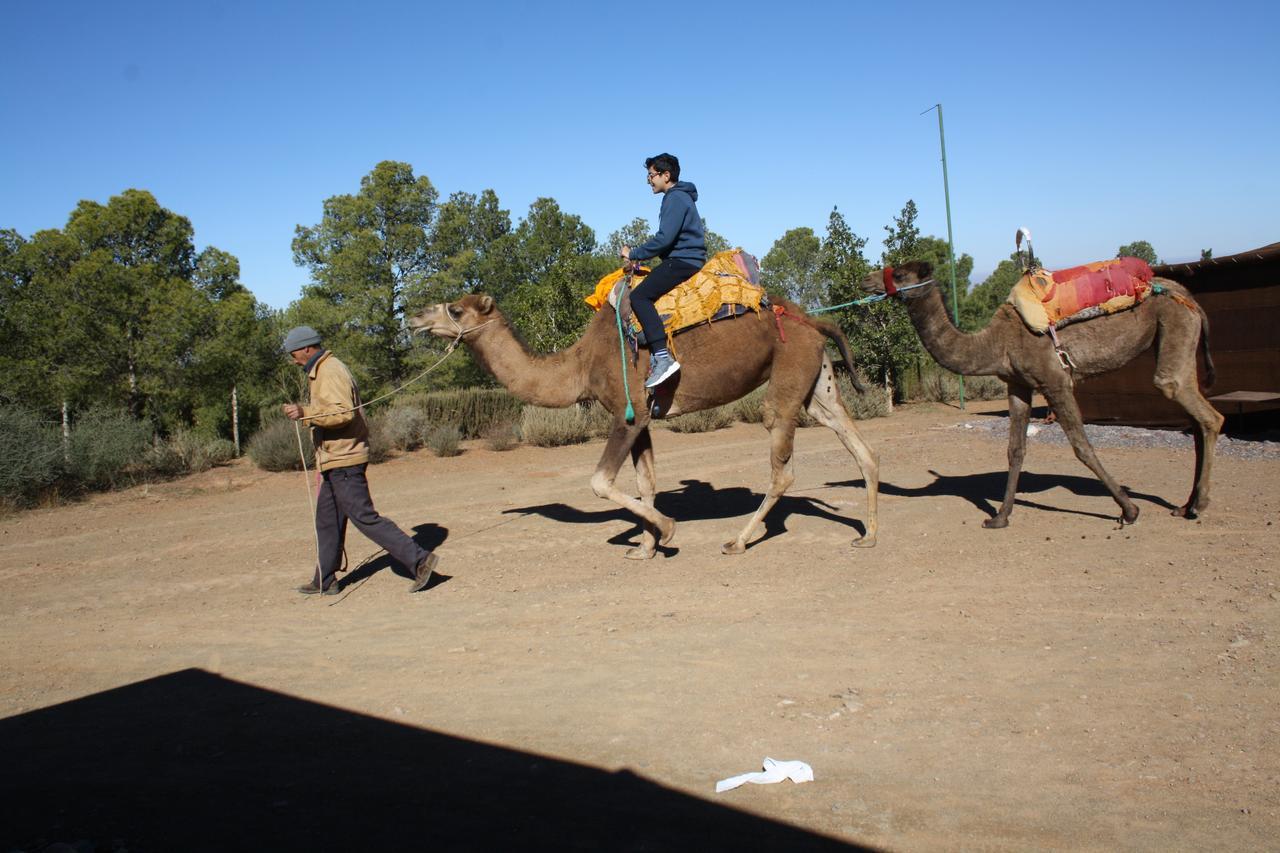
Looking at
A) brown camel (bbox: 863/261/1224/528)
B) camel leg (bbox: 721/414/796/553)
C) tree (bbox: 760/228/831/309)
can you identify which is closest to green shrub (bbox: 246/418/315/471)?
camel leg (bbox: 721/414/796/553)

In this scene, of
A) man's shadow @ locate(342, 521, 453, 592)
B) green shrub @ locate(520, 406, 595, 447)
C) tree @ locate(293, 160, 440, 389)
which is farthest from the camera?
tree @ locate(293, 160, 440, 389)

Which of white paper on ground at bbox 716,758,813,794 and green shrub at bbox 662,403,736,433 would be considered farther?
green shrub at bbox 662,403,736,433

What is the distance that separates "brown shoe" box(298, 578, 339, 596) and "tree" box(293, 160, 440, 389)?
73.5 feet

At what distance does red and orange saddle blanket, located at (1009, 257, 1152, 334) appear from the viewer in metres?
9.28

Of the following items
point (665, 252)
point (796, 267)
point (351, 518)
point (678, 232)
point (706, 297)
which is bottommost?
point (351, 518)

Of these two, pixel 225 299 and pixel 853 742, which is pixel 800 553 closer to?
pixel 853 742

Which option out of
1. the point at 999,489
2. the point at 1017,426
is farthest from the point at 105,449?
the point at 1017,426

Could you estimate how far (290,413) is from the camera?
8047 millimetres

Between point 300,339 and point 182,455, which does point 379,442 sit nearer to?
point 182,455

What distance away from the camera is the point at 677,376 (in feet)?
29.1

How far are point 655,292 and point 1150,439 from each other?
10.6m

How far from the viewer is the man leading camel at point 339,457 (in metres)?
8.30

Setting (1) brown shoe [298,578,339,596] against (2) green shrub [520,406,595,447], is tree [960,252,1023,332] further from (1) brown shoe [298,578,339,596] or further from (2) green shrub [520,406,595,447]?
(1) brown shoe [298,578,339,596]

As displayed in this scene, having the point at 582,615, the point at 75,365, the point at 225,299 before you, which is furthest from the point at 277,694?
the point at 225,299
